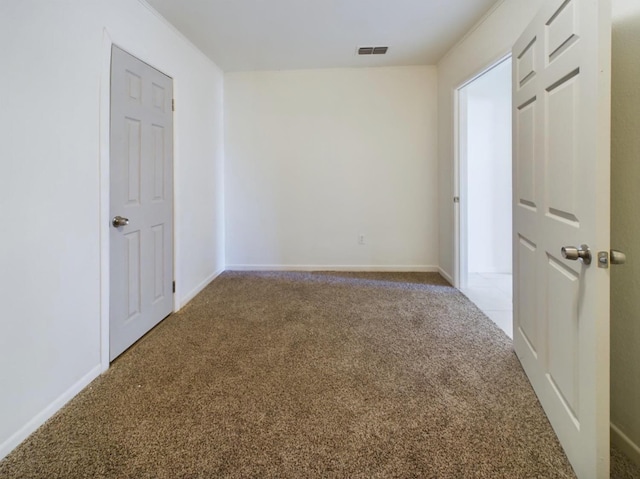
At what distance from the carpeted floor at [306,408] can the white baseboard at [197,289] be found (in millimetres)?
309

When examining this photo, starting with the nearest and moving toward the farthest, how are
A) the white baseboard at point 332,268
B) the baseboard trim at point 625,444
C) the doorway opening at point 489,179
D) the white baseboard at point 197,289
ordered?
the baseboard trim at point 625,444 → the white baseboard at point 197,289 → the doorway opening at point 489,179 → the white baseboard at point 332,268

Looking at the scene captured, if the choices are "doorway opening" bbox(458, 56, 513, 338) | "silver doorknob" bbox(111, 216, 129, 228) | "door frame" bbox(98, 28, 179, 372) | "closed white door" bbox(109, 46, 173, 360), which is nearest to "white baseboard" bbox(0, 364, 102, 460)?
"door frame" bbox(98, 28, 179, 372)

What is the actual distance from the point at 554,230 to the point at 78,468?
2137mm

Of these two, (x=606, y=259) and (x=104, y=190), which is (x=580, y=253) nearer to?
(x=606, y=259)

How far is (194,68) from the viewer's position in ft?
11.0

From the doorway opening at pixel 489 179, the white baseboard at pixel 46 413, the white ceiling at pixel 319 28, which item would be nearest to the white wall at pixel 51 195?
the white baseboard at pixel 46 413

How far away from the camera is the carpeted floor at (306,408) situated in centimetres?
132

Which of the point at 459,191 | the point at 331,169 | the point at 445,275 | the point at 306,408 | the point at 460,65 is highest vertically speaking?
the point at 460,65

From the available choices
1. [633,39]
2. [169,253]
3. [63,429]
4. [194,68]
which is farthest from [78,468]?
[194,68]

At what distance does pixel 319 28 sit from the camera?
3006mm

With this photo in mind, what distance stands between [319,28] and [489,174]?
264cm

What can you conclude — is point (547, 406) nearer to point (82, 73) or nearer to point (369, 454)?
point (369, 454)

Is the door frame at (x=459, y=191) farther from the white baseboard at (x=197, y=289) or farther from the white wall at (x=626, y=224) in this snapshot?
the white baseboard at (x=197, y=289)

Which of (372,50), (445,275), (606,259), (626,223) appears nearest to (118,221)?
(606,259)
